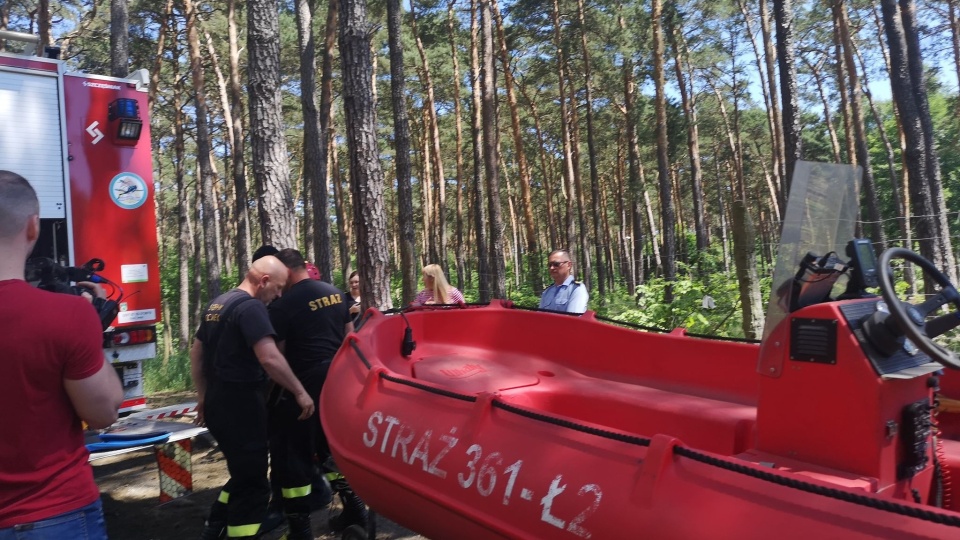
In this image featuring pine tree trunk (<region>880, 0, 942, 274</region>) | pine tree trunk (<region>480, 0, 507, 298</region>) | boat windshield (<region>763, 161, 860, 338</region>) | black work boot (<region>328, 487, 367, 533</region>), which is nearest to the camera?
boat windshield (<region>763, 161, 860, 338</region>)

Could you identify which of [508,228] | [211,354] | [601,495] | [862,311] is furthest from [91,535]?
[508,228]

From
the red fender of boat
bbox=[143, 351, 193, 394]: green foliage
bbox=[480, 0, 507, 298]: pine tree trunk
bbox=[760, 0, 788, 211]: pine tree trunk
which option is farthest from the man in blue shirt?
bbox=[760, 0, 788, 211]: pine tree trunk

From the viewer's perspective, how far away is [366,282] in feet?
23.3

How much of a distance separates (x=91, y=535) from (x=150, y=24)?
21.4m

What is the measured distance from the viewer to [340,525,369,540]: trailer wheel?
424 centimetres

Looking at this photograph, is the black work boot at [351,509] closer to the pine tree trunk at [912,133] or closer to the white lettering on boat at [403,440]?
the white lettering on boat at [403,440]

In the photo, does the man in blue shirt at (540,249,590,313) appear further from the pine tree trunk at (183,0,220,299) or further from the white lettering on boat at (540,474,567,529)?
the pine tree trunk at (183,0,220,299)

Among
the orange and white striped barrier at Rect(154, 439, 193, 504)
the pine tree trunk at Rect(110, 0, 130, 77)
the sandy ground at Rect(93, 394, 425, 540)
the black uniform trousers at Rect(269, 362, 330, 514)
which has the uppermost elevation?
the pine tree trunk at Rect(110, 0, 130, 77)

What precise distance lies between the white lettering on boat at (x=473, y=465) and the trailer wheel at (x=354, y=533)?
2.78ft

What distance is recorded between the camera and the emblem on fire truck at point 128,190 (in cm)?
578

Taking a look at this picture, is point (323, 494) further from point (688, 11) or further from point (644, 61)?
point (688, 11)

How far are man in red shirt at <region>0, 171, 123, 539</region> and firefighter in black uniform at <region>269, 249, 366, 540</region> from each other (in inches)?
93.0

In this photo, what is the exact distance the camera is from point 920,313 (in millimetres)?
2725

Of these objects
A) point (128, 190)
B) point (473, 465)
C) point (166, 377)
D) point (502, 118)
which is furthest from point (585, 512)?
point (502, 118)
